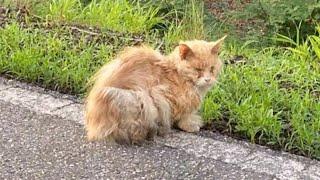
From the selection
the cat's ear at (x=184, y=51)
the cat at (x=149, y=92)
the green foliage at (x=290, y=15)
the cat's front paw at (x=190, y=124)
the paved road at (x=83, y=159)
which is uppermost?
the green foliage at (x=290, y=15)

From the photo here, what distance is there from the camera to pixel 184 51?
3.91m

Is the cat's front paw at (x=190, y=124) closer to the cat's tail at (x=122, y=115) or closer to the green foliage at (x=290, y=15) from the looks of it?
the cat's tail at (x=122, y=115)

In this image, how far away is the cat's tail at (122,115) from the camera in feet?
12.5

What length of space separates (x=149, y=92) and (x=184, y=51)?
11.4 inches

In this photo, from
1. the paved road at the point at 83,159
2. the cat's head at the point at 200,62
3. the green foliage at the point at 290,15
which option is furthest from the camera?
the green foliage at the point at 290,15

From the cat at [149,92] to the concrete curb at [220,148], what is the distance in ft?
0.42

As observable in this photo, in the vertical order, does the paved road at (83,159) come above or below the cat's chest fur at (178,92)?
below

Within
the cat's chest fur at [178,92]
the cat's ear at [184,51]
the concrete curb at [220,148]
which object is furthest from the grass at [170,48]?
the cat's ear at [184,51]

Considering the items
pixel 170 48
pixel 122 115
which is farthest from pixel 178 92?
pixel 170 48

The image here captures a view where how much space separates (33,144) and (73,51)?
1250 mm

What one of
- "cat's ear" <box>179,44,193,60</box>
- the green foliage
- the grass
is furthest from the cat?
the green foliage

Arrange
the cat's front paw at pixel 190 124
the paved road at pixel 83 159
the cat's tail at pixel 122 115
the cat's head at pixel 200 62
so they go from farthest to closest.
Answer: the cat's front paw at pixel 190 124, the cat's head at pixel 200 62, the cat's tail at pixel 122 115, the paved road at pixel 83 159

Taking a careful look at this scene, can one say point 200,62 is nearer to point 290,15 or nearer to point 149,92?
point 149,92

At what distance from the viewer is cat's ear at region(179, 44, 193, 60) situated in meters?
3.89
